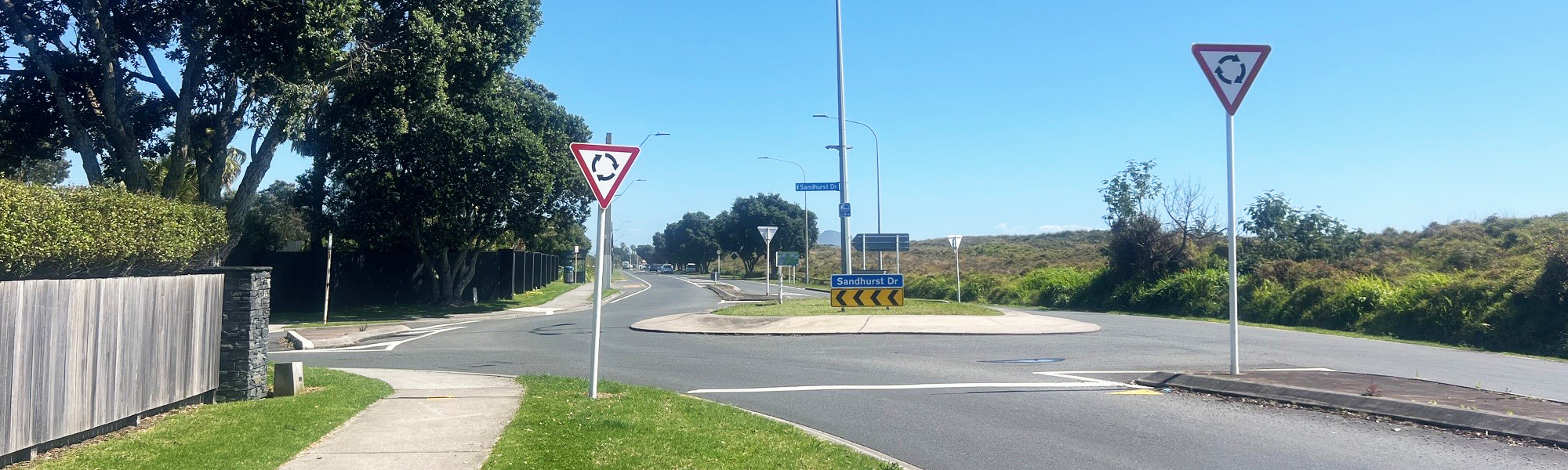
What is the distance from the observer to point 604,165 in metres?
9.69

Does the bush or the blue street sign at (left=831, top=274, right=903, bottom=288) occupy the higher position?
the bush

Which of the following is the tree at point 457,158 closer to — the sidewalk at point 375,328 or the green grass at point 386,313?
the green grass at point 386,313

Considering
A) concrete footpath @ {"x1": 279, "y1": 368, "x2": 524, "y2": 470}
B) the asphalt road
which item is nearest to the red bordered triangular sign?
the asphalt road

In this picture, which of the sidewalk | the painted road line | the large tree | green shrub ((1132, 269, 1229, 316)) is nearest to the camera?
the painted road line

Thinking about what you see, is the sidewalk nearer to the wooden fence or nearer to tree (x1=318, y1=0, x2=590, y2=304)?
tree (x1=318, y1=0, x2=590, y2=304)

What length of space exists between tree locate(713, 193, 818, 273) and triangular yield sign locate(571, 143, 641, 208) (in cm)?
7180

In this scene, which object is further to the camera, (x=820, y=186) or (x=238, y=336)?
(x=820, y=186)

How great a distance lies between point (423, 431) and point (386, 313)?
2362 cm

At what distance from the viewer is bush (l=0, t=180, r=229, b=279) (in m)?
6.33

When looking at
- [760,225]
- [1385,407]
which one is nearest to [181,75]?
[1385,407]

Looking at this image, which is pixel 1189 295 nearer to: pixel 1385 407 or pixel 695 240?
pixel 1385 407

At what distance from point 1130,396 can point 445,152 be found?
76.4 feet

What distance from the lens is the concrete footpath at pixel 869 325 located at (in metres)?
19.8

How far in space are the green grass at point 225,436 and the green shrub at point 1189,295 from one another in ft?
88.1
